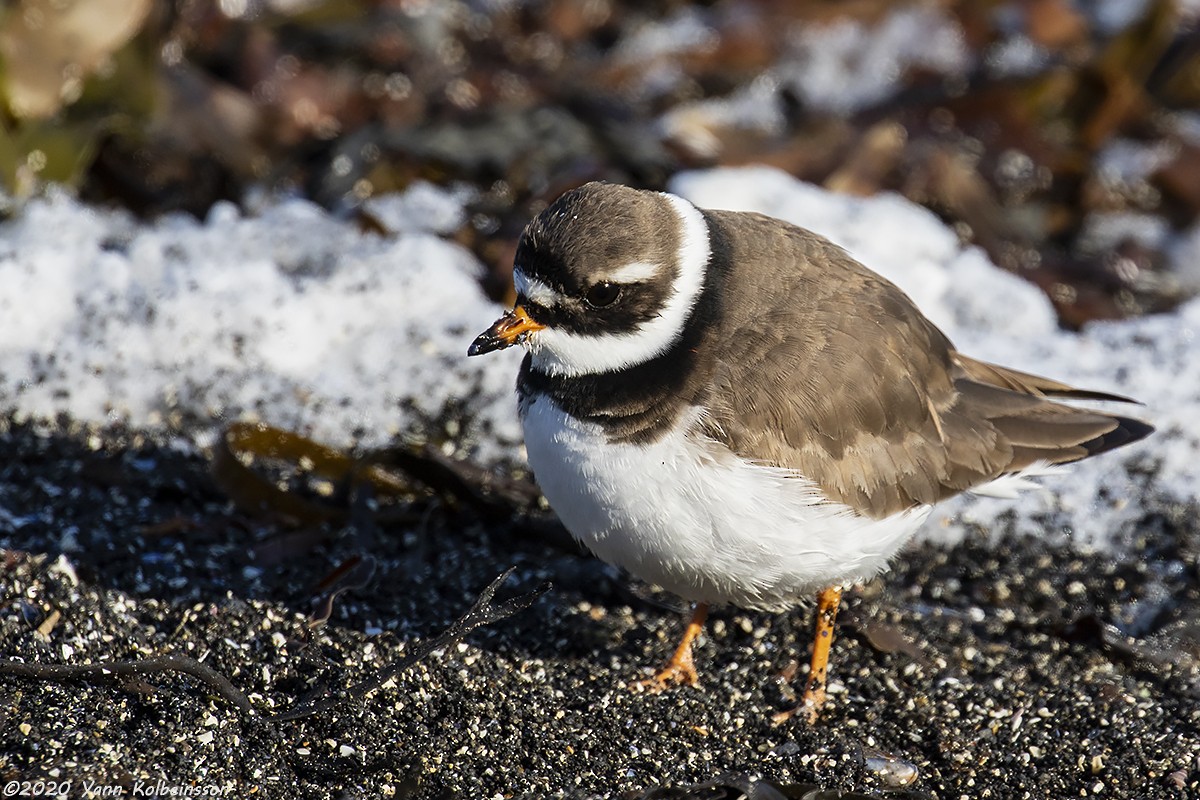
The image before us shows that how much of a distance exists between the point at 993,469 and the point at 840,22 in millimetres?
4436

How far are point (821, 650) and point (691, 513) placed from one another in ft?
2.68

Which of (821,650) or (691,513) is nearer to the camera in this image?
(691,513)

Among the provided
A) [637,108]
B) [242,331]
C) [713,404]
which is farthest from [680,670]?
[637,108]

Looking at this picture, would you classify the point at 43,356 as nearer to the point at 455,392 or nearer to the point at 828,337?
the point at 455,392

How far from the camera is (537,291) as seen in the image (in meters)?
3.94

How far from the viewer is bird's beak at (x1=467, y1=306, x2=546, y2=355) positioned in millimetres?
3949

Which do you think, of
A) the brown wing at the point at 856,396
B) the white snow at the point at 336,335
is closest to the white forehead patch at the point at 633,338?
the brown wing at the point at 856,396

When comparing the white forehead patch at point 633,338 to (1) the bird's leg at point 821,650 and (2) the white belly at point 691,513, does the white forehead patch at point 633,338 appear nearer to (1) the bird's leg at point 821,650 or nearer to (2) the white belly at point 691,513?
(2) the white belly at point 691,513

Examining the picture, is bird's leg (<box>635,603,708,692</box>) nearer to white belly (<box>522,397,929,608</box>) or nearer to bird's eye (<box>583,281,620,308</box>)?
white belly (<box>522,397,929,608</box>)

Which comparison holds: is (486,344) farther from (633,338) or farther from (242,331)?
(242,331)

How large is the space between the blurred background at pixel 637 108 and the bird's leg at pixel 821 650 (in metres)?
2.26

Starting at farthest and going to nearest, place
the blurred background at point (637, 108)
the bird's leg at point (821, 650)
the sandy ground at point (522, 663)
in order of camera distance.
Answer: the blurred background at point (637, 108) → the bird's leg at point (821, 650) → the sandy ground at point (522, 663)

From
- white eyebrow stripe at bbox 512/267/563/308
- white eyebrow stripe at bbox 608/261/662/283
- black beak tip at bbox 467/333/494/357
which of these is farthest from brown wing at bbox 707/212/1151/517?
black beak tip at bbox 467/333/494/357

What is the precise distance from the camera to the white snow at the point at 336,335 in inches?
203
